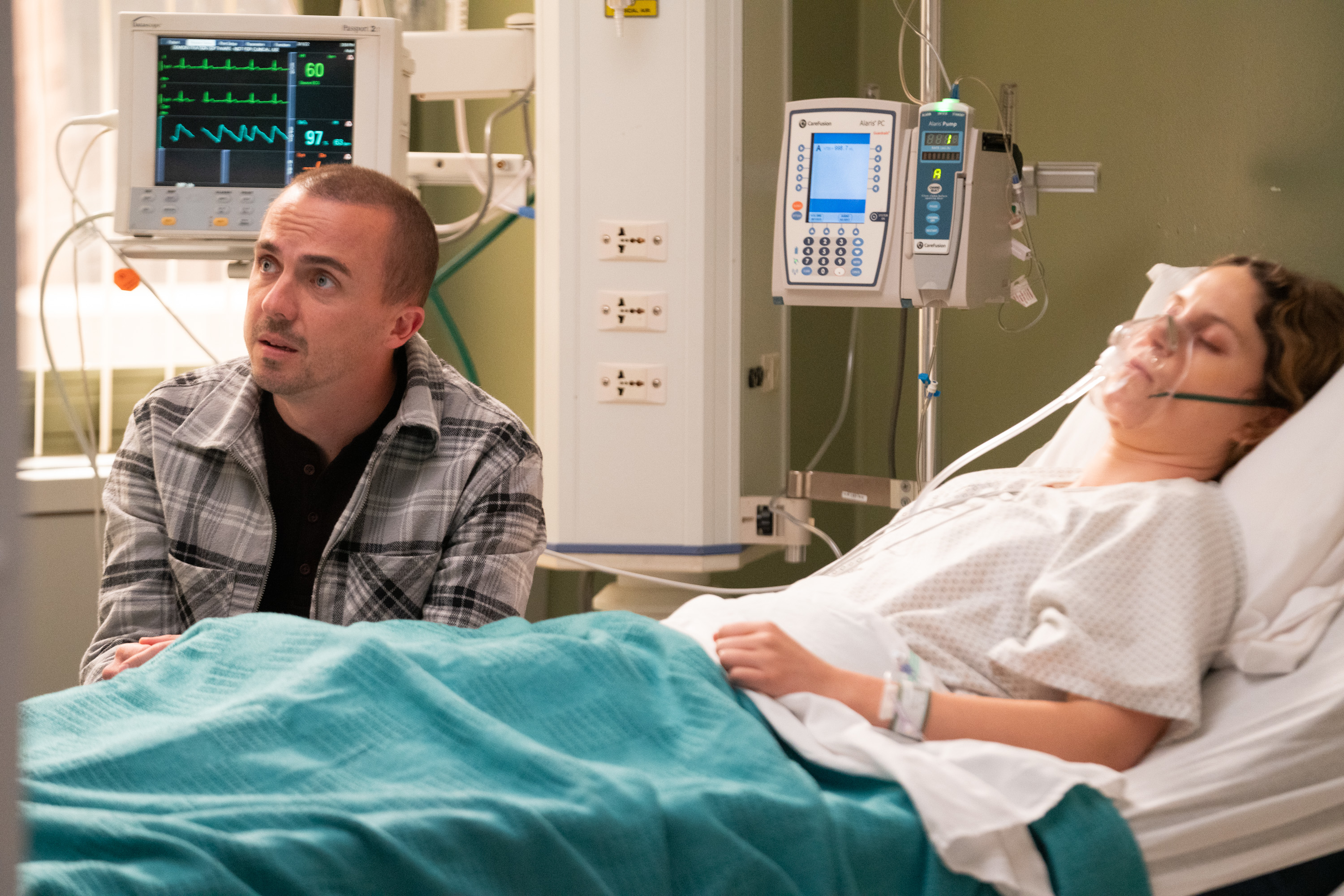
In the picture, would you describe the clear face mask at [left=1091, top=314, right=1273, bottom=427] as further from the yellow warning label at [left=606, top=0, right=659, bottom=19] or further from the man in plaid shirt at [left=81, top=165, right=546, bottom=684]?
the yellow warning label at [left=606, top=0, right=659, bottom=19]

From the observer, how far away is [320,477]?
180 centimetres

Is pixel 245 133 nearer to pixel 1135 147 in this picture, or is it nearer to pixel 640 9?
pixel 640 9

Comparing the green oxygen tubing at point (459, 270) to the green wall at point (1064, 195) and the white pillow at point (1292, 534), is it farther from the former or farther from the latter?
the white pillow at point (1292, 534)

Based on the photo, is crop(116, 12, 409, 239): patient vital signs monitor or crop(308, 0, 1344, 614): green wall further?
crop(116, 12, 409, 239): patient vital signs monitor

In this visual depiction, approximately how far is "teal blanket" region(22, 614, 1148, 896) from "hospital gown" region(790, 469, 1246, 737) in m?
0.17

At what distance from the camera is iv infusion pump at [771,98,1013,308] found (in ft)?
7.68

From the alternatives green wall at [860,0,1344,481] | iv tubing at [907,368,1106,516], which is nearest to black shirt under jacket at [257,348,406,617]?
iv tubing at [907,368,1106,516]

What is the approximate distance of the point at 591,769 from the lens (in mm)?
1086

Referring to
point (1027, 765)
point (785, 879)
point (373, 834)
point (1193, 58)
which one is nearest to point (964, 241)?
point (1193, 58)

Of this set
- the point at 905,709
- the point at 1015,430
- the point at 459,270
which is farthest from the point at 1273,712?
the point at 459,270

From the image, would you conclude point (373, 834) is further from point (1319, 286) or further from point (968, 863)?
point (1319, 286)

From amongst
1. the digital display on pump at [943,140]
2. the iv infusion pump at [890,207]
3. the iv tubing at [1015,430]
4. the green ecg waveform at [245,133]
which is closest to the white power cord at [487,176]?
the green ecg waveform at [245,133]

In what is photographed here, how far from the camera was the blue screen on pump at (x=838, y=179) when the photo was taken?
2428mm

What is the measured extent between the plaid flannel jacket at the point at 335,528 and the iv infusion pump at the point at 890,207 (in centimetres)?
89
